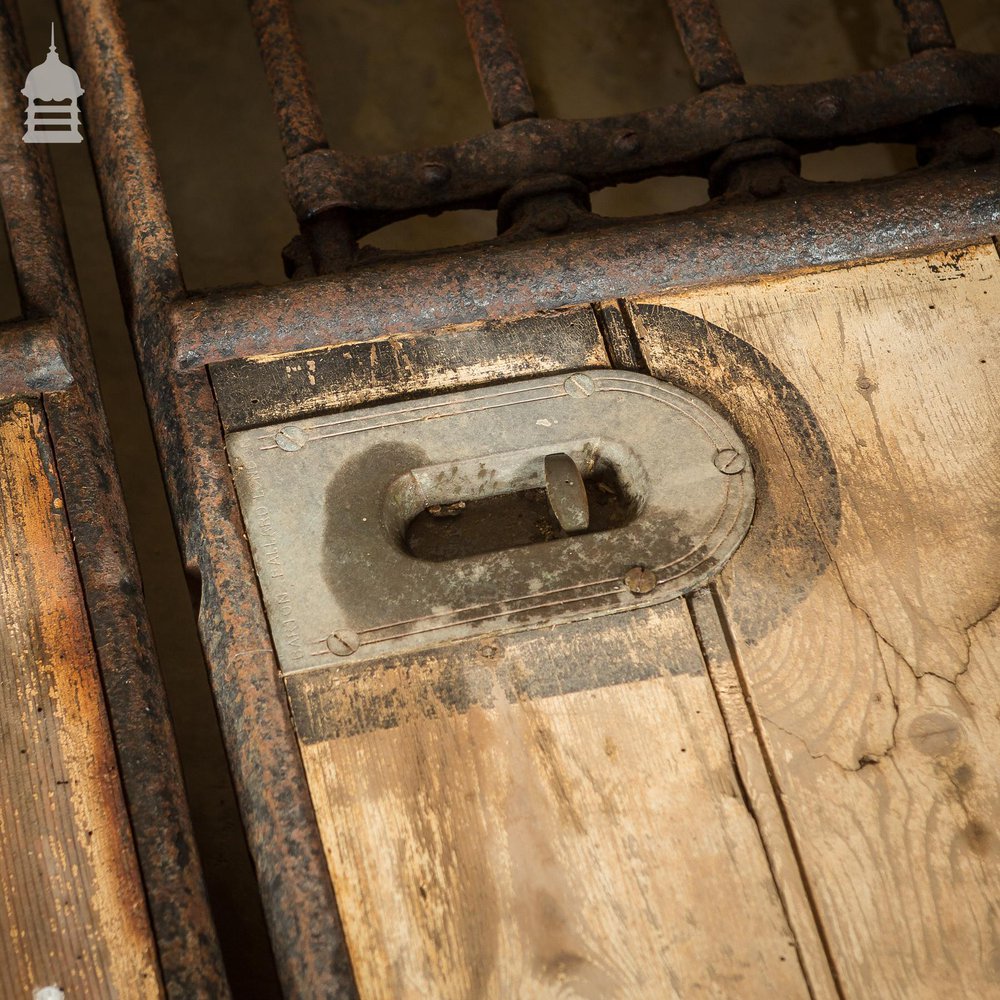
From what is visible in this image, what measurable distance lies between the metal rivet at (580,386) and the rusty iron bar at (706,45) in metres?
0.50

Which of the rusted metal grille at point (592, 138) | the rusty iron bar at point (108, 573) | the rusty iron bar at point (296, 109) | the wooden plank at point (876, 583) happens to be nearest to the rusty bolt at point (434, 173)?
the rusted metal grille at point (592, 138)

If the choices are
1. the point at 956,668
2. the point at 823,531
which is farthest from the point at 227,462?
the point at 956,668

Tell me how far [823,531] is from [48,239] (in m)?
0.91

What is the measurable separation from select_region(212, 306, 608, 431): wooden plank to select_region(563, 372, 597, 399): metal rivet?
3cm

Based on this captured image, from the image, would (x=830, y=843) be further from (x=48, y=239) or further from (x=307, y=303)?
(x=48, y=239)

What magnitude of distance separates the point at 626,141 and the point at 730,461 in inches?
18.7

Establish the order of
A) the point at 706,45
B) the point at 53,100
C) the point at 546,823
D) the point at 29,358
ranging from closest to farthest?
the point at 546,823, the point at 29,358, the point at 53,100, the point at 706,45

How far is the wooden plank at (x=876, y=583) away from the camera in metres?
1.00

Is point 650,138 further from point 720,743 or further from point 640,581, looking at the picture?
point 720,743

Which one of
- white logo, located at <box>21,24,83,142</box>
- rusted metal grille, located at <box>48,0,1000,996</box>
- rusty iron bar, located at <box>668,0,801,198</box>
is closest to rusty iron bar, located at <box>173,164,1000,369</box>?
rusted metal grille, located at <box>48,0,1000,996</box>

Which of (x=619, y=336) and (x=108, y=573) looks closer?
Answer: (x=108, y=573)

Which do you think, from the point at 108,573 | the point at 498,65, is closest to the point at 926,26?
the point at 498,65

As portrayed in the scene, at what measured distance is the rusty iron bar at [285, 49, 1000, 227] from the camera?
134 cm

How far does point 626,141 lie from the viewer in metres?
1.37
